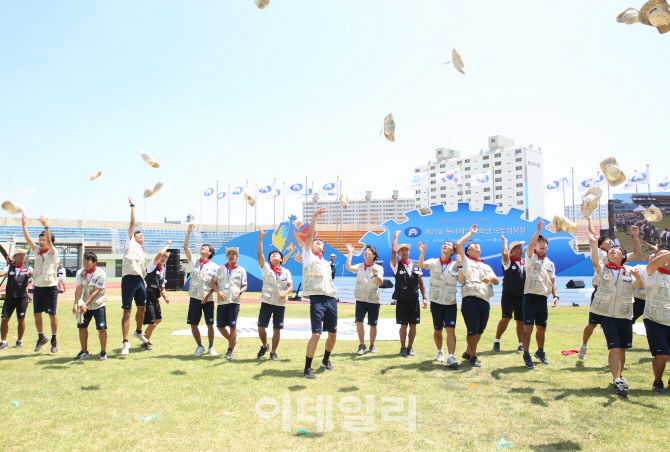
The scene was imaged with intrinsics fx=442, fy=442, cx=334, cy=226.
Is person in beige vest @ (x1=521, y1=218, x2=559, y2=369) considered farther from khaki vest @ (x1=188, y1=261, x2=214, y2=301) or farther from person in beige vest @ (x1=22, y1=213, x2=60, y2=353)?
person in beige vest @ (x1=22, y1=213, x2=60, y2=353)

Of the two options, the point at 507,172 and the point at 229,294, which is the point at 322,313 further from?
the point at 507,172

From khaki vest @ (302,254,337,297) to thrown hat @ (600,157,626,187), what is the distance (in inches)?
153

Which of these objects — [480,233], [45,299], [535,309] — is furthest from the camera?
[480,233]

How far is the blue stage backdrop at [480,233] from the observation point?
30547 mm

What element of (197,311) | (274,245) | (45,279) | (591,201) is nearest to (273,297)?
(197,311)

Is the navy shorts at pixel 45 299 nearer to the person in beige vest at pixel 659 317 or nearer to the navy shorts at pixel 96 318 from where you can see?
the navy shorts at pixel 96 318

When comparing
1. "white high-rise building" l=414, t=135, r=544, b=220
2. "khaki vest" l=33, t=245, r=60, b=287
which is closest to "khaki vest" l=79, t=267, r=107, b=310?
"khaki vest" l=33, t=245, r=60, b=287

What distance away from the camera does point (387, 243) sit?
1225 inches

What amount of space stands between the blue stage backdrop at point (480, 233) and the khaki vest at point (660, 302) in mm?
25056

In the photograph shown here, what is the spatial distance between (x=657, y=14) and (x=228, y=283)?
6.41 metres

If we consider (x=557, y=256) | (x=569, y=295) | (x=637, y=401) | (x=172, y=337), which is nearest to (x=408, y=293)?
(x=637, y=401)

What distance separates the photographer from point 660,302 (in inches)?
200

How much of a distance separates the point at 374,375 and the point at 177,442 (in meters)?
2.86

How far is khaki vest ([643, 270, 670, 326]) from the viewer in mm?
5043
